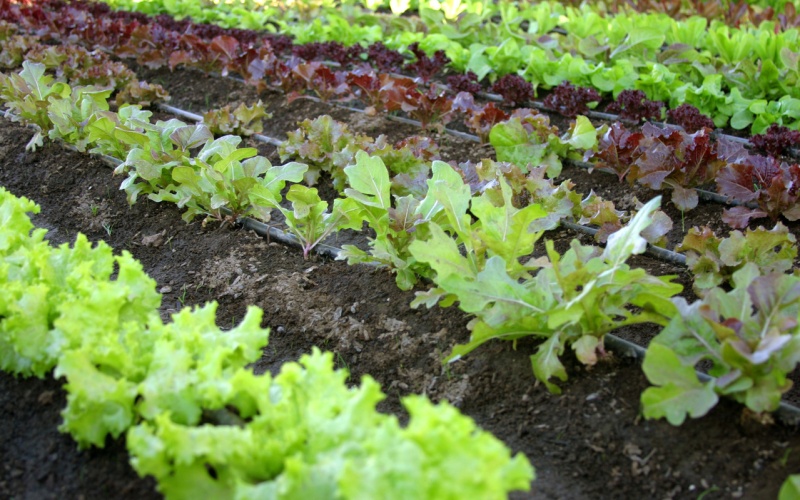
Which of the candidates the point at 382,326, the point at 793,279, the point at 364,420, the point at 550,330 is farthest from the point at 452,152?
the point at 364,420

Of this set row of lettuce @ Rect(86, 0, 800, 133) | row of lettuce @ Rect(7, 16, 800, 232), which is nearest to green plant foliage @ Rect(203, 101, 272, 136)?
row of lettuce @ Rect(7, 16, 800, 232)

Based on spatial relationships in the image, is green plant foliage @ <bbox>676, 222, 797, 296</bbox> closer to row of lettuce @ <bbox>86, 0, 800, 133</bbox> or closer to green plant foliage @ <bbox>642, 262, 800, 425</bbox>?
green plant foliage @ <bbox>642, 262, 800, 425</bbox>

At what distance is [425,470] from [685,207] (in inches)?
103

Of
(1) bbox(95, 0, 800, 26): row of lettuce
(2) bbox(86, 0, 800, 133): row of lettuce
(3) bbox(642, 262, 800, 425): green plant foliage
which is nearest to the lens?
(3) bbox(642, 262, 800, 425): green plant foliage

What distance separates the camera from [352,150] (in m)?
3.98

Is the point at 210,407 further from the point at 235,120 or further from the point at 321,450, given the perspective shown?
the point at 235,120

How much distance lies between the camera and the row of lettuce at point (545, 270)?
1988mm

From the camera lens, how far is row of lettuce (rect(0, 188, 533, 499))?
4.75ft

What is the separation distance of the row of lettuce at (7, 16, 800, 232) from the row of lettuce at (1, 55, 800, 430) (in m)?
0.53

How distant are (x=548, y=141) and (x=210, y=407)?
287 centimetres

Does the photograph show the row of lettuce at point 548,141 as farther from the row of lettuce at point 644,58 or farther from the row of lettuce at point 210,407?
the row of lettuce at point 210,407

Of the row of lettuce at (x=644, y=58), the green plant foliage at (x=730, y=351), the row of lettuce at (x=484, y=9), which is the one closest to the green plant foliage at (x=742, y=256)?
the green plant foliage at (x=730, y=351)

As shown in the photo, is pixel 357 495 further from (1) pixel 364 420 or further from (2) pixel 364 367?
(2) pixel 364 367

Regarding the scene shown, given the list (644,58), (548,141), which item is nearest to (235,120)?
(548,141)
